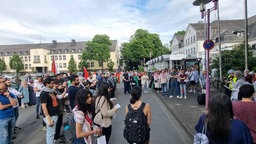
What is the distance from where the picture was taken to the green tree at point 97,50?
6525 centimetres

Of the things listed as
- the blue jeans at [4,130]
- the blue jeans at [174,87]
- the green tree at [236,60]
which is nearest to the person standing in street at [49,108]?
the blue jeans at [4,130]

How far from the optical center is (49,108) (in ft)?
15.4

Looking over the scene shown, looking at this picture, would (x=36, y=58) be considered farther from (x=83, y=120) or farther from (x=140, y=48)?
(x=83, y=120)

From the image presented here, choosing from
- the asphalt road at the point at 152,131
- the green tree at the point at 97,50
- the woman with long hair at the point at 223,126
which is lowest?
the asphalt road at the point at 152,131

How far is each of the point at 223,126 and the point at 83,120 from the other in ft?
6.34

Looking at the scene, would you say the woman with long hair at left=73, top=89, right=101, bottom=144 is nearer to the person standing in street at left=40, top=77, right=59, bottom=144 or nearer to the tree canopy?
the person standing in street at left=40, top=77, right=59, bottom=144

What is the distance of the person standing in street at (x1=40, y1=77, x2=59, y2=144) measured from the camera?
4.47 m

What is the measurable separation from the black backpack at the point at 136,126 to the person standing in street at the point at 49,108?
194cm

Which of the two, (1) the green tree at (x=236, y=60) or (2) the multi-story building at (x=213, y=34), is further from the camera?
(2) the multi-story building at (x=213, y=34)

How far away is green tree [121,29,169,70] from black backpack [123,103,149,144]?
5358 cm

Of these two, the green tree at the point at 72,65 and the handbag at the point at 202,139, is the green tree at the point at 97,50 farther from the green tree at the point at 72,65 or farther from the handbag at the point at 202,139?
the handbag at the point at 202,139

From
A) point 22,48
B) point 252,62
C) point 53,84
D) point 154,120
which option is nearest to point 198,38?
point 252,62

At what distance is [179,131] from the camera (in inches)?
260

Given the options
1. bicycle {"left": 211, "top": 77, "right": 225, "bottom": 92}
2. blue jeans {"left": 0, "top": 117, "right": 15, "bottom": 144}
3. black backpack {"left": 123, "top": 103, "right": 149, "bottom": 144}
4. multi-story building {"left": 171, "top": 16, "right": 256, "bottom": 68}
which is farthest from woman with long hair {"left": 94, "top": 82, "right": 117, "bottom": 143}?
multi-story building {"left": 171, "top": 16, "right": 256, "bottom": 68}
